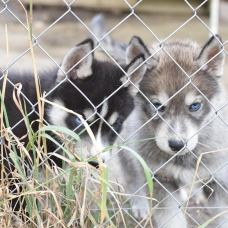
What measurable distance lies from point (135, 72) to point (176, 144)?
57cm

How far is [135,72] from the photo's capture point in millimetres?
3479

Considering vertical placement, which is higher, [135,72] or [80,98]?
[135,72]

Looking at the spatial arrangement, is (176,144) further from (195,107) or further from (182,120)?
(195,107)

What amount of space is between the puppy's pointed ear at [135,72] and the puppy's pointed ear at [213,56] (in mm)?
462

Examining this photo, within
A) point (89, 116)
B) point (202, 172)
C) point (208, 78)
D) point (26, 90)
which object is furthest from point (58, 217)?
point (208, 78)

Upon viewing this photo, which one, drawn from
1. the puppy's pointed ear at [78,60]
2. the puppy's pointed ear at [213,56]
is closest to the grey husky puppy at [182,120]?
the puppy's pointed ear at [213,56]

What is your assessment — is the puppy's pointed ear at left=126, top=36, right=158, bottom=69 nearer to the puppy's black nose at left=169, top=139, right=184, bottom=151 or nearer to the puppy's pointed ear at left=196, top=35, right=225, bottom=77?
the puppy's pointed ear at left=196, top=35, right=225, bottom=77

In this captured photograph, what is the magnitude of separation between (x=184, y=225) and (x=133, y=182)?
0.80 m

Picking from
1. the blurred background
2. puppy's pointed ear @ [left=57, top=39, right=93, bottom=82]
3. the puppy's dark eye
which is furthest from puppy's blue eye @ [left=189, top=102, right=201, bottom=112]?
the blurred background

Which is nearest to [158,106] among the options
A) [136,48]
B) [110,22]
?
[136,48]

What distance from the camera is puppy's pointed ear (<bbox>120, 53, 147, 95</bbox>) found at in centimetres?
315

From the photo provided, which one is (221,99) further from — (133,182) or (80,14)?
(80,14)

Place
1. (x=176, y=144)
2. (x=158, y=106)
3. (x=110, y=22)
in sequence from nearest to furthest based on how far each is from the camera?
(x=176, y=144), (x=158, y=106), (x=110, y=22)

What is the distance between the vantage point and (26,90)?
3486mm
